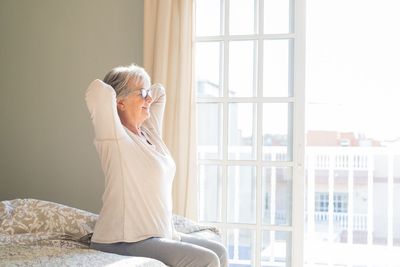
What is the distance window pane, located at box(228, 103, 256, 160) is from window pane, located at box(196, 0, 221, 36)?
1.68 feet

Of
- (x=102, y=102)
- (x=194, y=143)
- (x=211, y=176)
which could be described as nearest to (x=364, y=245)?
(x=211, y=176)

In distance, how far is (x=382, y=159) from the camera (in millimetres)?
5188

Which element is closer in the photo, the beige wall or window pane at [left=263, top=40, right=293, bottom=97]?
window pane at [left=263, top=40, right=293, bottom=97]

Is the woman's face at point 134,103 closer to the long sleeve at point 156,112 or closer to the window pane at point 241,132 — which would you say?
the long sleeve at point 156,112

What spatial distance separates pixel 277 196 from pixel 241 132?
0.48 metres

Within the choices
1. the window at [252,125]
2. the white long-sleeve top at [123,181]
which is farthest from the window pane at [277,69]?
the white long-sleeve top at [123,181]

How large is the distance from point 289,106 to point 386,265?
2.01 metres

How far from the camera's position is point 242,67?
3215mm

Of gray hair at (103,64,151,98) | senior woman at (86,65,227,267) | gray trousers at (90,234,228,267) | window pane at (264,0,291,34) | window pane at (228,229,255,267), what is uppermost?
window pane at (264,0,291,34)

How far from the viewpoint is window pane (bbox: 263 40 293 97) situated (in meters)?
3.16

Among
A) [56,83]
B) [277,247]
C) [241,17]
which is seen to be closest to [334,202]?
[277,247]

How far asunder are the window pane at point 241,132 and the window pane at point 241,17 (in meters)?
0.49

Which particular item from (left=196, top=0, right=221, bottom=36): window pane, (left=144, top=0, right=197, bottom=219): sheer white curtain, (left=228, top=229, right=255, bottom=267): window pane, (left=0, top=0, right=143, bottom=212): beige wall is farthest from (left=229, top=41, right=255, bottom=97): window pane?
(left=228, top=229, right=255, bottom=267): window pane

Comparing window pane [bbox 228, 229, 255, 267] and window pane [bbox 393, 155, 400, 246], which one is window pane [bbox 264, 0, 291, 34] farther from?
window pane [bbox 393, 155, 400, 246]
